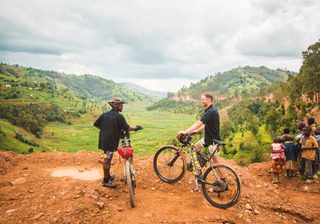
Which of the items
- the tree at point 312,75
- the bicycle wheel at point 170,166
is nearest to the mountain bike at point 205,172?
the bicycle wheel at point 170,166

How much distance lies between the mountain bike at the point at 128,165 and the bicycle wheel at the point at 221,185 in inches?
70.2

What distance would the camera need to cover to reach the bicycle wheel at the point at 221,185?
633 centimetres

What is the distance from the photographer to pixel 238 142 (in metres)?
56.9

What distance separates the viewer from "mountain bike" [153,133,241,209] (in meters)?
6.45

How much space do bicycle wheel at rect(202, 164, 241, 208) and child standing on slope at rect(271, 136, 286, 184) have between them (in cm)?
332

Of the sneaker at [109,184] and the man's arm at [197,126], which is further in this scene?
the sneaker at [109,184]

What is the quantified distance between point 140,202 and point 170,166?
5.01ft

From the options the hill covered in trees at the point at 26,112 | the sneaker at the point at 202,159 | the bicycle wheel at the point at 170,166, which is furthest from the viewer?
the hill covered in trees at the point at 26,112

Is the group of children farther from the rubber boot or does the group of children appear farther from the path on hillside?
the rubber boot

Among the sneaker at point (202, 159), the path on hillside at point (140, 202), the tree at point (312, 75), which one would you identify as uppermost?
the tree at point (312, 75)

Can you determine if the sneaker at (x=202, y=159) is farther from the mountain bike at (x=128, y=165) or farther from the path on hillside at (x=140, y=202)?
the mountain bike at (x=128, y=165)

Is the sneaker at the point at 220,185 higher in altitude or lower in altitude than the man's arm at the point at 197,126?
lower

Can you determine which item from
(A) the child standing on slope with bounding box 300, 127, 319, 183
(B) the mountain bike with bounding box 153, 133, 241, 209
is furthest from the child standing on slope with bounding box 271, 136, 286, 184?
(B) the mountain bike with bounding box 153, 133, 241, 209

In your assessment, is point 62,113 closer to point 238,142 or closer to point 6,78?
point 6,78
